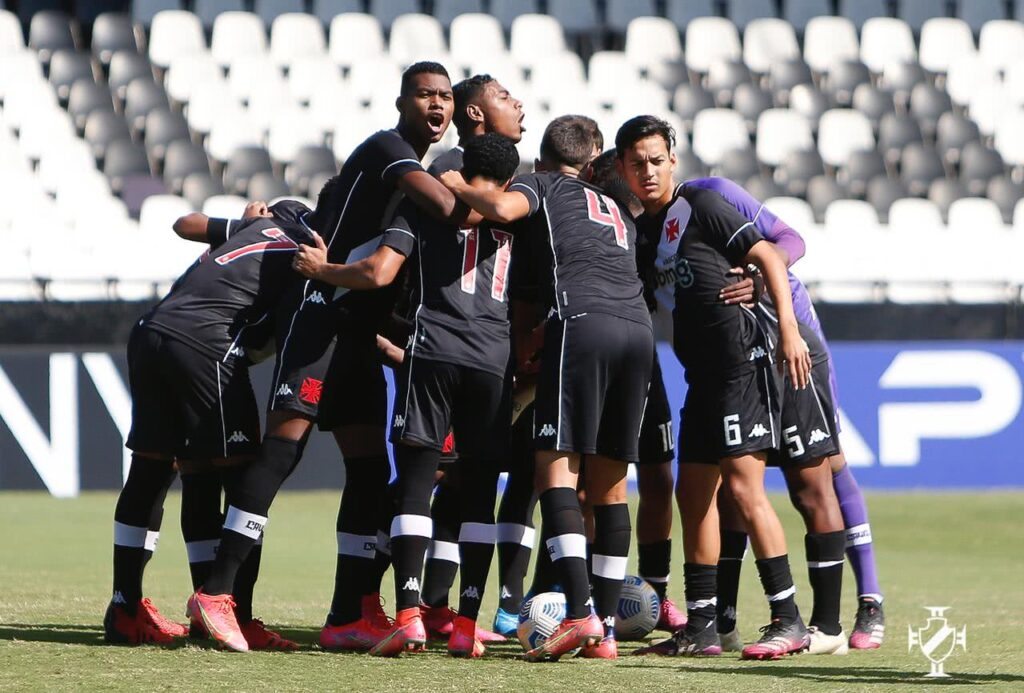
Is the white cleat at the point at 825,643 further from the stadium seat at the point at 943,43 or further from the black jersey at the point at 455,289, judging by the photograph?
the stadium seat at the point at 943,43

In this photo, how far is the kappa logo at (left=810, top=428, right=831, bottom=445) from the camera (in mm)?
6391

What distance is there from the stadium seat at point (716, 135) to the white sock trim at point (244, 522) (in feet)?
41.7

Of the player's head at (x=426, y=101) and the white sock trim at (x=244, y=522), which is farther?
the player's head at (x=426, y=101)

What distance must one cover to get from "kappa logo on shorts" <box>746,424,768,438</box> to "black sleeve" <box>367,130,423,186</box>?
5.39 feet

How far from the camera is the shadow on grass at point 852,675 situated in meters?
5.06

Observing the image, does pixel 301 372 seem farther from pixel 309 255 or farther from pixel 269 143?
pixel 269 143

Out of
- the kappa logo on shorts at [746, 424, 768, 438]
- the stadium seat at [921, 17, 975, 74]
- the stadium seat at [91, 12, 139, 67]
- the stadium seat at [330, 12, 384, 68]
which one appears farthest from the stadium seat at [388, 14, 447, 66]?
the kappa logo on shorts at [746, 424, 768, 438]

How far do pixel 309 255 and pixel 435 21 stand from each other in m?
13.7

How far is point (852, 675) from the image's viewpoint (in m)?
5.31

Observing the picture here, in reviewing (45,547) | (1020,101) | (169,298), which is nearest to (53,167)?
(45,547)

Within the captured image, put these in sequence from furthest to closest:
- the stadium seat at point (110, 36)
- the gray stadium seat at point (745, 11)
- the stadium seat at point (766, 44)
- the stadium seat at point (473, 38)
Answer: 1. the gray stadium seat at point (745, 11)
2. the stadium seat at point (766, 44)
3. the stadium seat at point (473, 38)
4. the stadium seat at point (110, 36)

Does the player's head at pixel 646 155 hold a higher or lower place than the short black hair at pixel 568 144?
lower

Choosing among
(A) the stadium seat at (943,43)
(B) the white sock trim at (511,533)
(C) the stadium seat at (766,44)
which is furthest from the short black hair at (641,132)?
(A) the stadium seat at (943,43)

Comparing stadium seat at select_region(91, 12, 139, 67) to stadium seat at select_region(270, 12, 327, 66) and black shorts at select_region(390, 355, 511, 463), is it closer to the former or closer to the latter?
stadium seat at select_region(270, 12, 327, 66)
